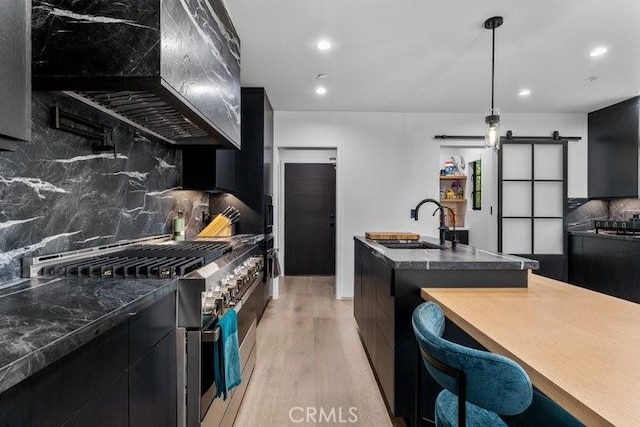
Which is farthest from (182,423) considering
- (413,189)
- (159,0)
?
(413,189)

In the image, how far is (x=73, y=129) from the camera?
1.51 meters

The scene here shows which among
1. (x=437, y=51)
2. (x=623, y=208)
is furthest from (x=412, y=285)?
(x=623, y=208)

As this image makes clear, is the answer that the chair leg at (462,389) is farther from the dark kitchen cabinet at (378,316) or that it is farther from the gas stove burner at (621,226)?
the gas stove burner at (621,226)

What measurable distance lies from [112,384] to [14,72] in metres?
0.86

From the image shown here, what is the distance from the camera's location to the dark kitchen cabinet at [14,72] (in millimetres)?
860

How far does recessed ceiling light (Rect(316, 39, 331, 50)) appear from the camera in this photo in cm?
272

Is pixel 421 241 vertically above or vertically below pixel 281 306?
above

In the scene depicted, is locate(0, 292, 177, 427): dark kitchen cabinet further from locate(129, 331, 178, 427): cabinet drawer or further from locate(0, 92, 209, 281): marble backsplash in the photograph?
locate(0, 92, 209, 281): marble backsplash

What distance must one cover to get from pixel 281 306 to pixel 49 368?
143 inches

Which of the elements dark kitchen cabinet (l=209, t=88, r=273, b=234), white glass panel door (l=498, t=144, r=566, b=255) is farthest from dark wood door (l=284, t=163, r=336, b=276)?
white glass panel door (l=498, t=144, r=566, b=255)

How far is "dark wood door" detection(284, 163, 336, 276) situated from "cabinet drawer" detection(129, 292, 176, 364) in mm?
4608

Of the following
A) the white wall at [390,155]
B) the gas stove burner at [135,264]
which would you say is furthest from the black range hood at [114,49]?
the white wall at [390,155]

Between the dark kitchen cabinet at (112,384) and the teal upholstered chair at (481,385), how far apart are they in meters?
0.83

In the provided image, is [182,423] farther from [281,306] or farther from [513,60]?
[513,60]
